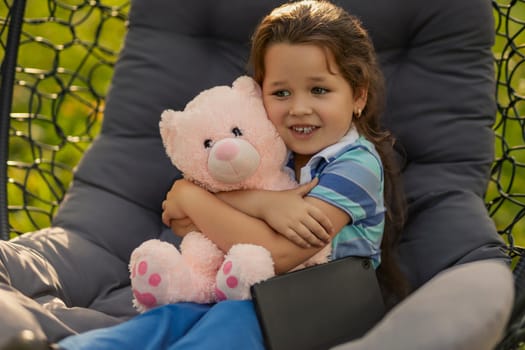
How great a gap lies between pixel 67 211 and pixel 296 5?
746 mm

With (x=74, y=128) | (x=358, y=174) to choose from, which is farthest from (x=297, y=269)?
(x=74, y=128)

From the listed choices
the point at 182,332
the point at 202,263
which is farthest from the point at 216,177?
the point at 182,332

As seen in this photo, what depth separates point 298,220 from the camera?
154 cm

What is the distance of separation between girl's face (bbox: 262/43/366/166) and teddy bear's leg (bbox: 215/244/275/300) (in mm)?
240

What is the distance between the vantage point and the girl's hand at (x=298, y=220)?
1533 mm

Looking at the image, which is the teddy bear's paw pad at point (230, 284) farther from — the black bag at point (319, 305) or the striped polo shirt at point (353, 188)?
the striped polo shirt at point (353, 188)

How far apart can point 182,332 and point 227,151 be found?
33 cm

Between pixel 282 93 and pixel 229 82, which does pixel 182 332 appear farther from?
pixel 229 82

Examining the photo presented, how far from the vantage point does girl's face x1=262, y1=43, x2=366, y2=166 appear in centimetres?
160

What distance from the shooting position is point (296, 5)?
169 centimetres

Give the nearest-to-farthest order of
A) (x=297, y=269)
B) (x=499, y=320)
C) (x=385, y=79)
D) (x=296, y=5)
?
(x=499, y=320)
(x=297, y=269)
(x=296, y=5)
(x=385, y=79)

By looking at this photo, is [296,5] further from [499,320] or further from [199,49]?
[499,320]

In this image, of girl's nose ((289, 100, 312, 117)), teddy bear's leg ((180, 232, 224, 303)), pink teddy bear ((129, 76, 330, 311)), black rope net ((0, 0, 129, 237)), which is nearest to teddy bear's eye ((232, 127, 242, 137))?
pink teddy bear ((129, 76, 330, 311))

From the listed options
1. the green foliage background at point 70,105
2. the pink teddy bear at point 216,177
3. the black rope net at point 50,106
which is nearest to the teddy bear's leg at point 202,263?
the pink teddy bear at point 216,177
